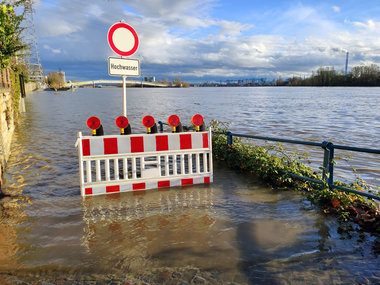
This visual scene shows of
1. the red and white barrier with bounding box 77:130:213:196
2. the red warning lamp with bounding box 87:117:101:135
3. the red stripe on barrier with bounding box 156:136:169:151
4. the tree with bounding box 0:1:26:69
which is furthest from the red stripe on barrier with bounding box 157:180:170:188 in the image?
the tree with bounding box 0:1:26:69

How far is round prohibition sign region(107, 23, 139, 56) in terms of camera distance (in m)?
5.84

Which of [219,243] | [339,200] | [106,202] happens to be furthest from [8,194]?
[339,200]

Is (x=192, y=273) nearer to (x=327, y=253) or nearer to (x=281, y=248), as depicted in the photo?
(x=281, y=248)

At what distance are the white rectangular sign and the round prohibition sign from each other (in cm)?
17

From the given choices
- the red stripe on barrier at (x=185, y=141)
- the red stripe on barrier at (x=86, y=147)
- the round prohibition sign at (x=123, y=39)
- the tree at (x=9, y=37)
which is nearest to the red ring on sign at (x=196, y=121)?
the red stripe on barrier at (x=185, y=141)

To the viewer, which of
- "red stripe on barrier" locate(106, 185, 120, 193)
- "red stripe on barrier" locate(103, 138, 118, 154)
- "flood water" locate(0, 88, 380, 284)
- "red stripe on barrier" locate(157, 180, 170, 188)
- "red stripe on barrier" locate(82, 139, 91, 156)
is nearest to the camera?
"flood water" locate(0, 88, 380, 284)

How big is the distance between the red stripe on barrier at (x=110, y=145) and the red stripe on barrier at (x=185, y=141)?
4.01ft

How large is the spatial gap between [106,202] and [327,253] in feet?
11.2

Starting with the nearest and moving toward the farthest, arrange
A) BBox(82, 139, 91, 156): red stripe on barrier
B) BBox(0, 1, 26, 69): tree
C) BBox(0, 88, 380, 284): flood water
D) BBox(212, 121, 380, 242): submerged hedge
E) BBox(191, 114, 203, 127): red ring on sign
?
BBox(0, 88, 380, 284): flood water, BBox(212, 121, 380, 242): submerged hedge, BBox(82, 139, 91, 156): red stripe on barrier, BBox(191, 114, 203, 127): red ring on sign, BBox(0, 1, 26, 69): tree

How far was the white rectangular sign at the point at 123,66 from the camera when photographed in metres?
5.81

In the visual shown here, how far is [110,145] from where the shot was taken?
16.9ft

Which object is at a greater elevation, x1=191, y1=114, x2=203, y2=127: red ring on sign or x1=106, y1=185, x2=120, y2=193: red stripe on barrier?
x1=191, y1=114, x2=203, y2=127: red ring on sign

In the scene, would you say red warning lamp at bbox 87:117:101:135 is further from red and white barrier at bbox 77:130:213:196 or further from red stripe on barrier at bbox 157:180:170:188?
red stripe on barrier at bbox 157:180:170:188

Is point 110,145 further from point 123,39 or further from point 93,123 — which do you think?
point 123,39
